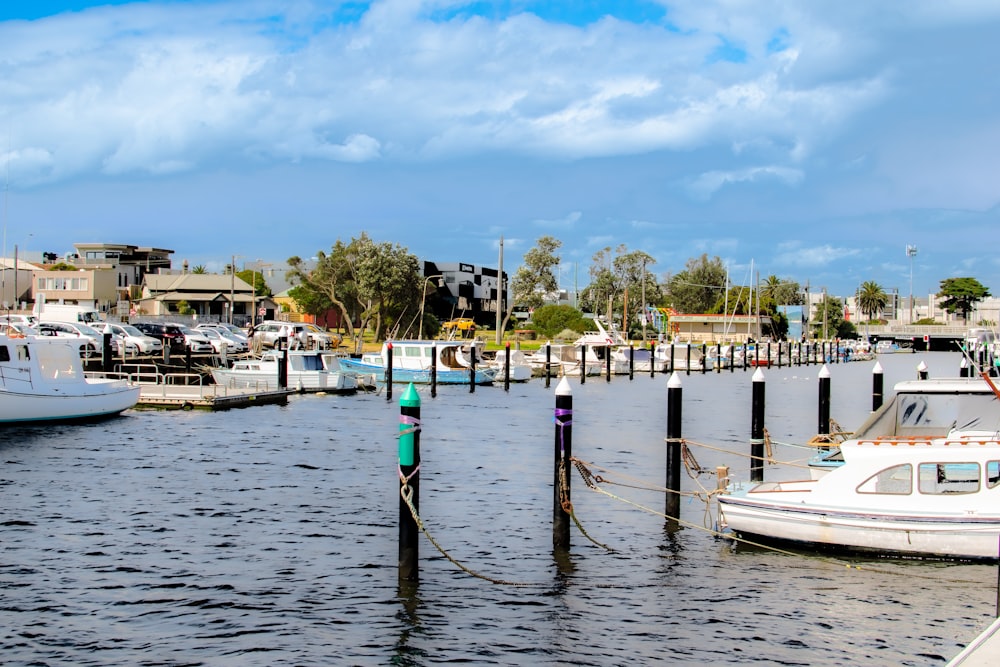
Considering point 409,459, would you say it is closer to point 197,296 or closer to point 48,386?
point 48,386

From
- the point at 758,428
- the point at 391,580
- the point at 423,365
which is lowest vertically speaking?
the point at 391,580

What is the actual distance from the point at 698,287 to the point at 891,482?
535 feet

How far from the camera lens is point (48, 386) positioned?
3869cm

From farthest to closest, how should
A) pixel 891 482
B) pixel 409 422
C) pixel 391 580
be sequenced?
pixel 891 482, pixel 391 580, pixel 409 422

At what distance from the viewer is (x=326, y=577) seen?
727 inches

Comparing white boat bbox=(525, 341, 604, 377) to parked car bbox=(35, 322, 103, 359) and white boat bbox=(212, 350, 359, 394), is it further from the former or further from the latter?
parked car bbox=(35, 322, 103, 359)

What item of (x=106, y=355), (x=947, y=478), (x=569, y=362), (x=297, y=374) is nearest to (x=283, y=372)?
(x=297, y=374)

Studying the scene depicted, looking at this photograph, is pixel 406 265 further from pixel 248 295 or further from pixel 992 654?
pixel 992 654

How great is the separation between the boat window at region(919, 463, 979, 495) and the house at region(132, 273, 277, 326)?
100 meters

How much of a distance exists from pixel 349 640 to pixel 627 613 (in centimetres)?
445

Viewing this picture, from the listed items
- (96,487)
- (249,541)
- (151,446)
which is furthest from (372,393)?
(249,541)

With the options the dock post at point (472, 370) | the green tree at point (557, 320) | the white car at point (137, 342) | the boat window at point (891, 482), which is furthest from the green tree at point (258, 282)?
the boat window at point (891, 482)

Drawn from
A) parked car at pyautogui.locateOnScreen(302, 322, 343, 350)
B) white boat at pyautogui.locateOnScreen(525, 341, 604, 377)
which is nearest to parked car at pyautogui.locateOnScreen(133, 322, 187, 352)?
parked car at pyautogui.locateOnScreen(302, 322, 343, 350)

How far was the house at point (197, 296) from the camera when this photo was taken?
381 feet
